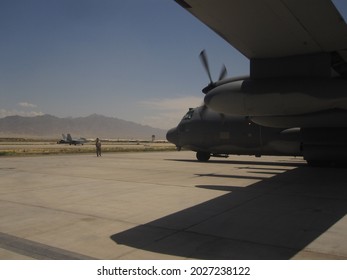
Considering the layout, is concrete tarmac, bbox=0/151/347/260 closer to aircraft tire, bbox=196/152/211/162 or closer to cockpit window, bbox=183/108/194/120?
aircraft tire, bbox=196/152/211/162

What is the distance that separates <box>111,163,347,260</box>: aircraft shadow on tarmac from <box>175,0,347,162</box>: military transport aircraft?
271 cm

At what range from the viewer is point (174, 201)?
33.0ft

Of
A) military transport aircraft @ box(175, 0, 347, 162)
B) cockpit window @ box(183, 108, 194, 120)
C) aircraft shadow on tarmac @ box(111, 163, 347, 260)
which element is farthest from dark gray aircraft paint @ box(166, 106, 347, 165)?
military transport aircraft @ box(175, 0, 347, 162)

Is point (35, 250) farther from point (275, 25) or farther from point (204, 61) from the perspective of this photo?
point (204, 61)

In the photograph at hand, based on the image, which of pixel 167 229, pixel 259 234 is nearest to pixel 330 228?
pixel 259 234

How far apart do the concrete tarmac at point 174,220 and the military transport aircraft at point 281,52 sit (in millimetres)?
2887

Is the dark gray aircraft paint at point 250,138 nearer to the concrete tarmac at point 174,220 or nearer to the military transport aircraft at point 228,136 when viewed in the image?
the military transport aircraft at point 228,136

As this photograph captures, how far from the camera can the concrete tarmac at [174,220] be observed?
5.86 metres

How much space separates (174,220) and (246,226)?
5.38ft

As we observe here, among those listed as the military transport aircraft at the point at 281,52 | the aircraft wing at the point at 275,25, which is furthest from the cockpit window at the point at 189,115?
the aircraft wing at the point at 275,25

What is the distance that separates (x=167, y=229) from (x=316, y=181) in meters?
9.10

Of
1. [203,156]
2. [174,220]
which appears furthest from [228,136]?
[174,220]

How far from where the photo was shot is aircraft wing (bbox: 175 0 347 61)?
707cm
